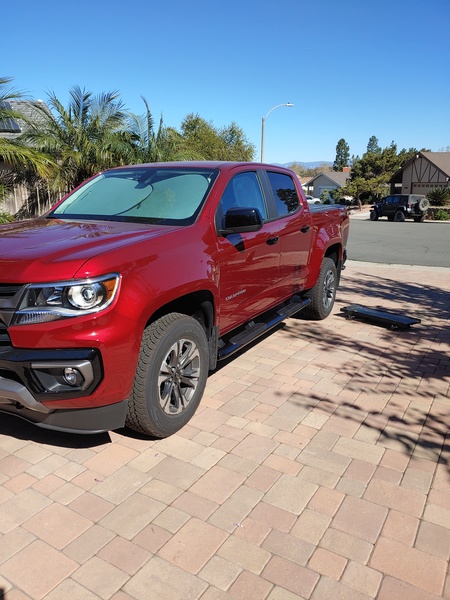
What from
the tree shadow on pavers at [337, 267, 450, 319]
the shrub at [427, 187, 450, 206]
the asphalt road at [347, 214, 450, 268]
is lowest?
the tree shadow on pavers at [337, 267, 450, 319]

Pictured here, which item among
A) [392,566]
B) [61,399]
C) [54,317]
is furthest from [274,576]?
[54,317]

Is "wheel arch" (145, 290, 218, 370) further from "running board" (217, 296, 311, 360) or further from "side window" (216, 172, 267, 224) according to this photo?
"side window" (216, 172, 267, 224)

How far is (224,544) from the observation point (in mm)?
2414

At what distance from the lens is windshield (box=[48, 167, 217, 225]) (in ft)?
12.2

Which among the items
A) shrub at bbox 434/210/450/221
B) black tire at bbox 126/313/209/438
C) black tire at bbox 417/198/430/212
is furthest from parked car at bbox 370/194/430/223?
black tire at bbox 126/313/209/438

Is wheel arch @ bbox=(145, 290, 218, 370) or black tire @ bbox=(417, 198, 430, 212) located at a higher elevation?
black tire @ bbox=(417, 198, 430, 212)

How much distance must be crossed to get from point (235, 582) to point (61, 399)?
130 cm

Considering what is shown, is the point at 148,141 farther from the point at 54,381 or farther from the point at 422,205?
the point at 422,205

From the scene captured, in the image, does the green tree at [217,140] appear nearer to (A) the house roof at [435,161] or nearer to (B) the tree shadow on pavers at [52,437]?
(A) the house roof at [435,161]

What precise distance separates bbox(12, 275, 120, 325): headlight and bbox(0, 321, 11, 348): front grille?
0.10 metres

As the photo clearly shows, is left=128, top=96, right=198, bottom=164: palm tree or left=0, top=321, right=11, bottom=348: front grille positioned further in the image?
left=128, top=96, right=198, bottom=164: palm tree

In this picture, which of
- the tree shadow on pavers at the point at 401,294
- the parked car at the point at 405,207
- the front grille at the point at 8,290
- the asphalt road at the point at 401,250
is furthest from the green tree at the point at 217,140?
the front grille at the point at 8,290

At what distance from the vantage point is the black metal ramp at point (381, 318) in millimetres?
6160

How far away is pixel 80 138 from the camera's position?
1263 centimetres
